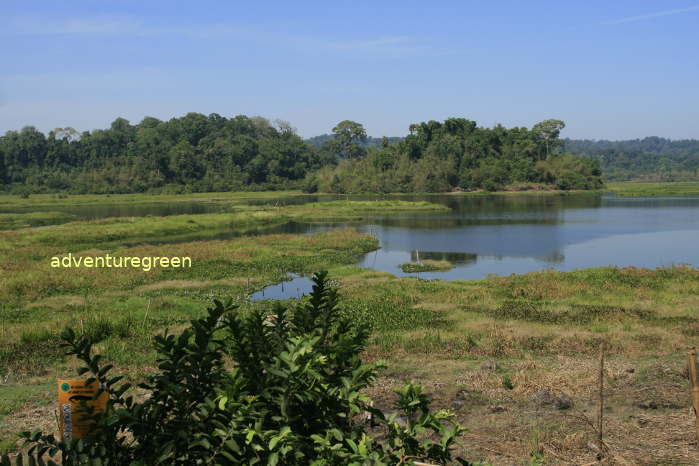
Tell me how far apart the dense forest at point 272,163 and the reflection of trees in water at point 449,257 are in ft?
272

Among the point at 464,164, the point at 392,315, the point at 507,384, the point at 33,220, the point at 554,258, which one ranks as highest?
the point at 464,164

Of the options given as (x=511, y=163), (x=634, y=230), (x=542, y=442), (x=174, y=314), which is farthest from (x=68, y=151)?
(x=542, y=442)

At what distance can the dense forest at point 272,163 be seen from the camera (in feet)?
402

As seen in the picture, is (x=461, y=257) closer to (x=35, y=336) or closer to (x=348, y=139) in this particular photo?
(x=35, y=336)

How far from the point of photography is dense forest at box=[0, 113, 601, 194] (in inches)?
4820

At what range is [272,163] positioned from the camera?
14262 centimetres

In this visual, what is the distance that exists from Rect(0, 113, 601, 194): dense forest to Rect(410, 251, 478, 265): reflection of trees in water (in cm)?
8305

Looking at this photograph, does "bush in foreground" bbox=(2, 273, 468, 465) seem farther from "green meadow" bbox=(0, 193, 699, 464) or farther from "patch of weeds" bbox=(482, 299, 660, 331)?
"patch of weeds" bbox=(482, 299, 660, 331)

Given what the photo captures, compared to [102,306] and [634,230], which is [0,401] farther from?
[634,230]

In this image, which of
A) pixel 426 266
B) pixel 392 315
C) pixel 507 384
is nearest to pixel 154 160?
pixel 426 266

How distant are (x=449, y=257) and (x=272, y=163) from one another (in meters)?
112

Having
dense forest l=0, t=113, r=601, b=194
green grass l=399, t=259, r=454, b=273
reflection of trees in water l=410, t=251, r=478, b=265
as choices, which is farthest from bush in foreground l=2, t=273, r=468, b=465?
dense forest l=0, t=113, r=601, b=194

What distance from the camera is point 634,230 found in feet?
164

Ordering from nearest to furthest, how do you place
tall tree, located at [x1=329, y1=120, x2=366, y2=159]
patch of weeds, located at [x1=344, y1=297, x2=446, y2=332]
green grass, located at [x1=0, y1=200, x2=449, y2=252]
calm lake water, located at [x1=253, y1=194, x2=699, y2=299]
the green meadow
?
the green meadow < patch of weeds, located at [x1=344, y1=297, x2=446, y2=332] < calm lake water, located at [x1=253, y1=194, x2=699, y2=299] < green grass, located at [x1=0, y1=200, x2=449, y2=252] < tall tree, located at [x1=329, y1=120, x2=366, y2=159]
